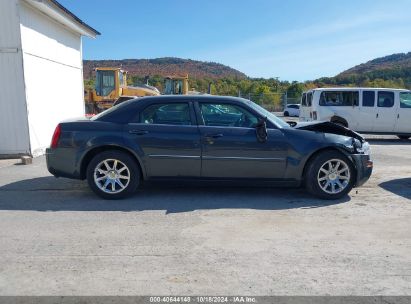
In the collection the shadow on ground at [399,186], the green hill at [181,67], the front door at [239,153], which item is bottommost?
the shadow on ground at [399,186]

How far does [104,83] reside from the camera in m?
19.8

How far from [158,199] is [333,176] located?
2.57m

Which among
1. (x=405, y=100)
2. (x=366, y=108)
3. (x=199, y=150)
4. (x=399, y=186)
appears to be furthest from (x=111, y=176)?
(x=405, y=100)

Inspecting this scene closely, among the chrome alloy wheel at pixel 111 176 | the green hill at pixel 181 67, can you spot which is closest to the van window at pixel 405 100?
the chrome alloy wheel at pixel 111 176

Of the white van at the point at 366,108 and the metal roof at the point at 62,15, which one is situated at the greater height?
the metal roof at the point at 62,15

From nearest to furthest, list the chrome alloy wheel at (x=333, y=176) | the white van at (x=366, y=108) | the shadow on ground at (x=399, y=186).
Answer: the chrome alloy wheel at (x=333, y=176) → the shadow on ground at (x=399, y=186) → the white van at (x=366, y=108)

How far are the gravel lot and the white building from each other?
3052 millimetres

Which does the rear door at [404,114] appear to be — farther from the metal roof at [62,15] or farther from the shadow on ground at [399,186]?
the metal roof at [62,15]

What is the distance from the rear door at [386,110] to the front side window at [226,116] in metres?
9.78

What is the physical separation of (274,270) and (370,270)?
859mm

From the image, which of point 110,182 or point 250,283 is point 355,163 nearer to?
point 250,283

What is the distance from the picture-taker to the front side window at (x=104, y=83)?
19750 millimetres

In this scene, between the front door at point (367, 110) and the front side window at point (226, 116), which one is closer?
the front side window at point (226, 116)

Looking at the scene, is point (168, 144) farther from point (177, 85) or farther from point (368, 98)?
point (177, 85)
